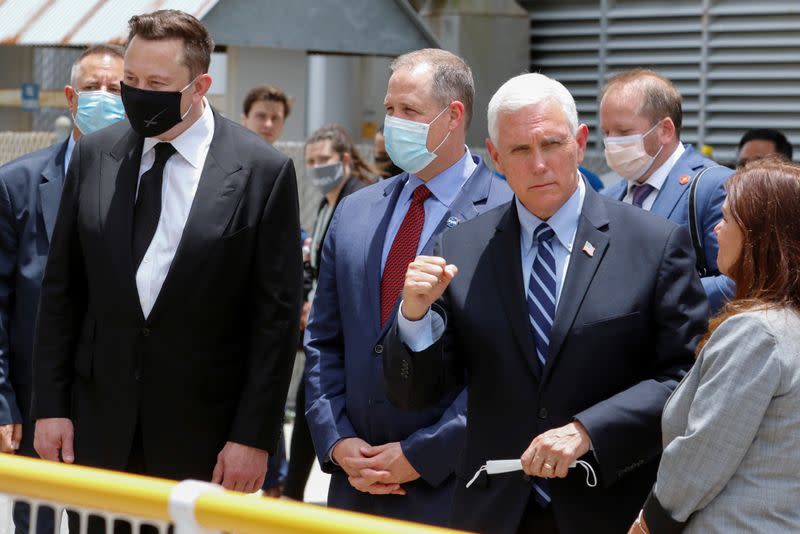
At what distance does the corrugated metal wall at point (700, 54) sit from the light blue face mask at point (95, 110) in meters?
6.07

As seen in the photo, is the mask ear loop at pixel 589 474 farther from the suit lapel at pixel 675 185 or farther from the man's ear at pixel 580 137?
the suit lapel at pixel 675 185

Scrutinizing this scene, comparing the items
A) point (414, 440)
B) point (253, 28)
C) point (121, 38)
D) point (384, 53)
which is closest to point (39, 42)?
point (121, 38)

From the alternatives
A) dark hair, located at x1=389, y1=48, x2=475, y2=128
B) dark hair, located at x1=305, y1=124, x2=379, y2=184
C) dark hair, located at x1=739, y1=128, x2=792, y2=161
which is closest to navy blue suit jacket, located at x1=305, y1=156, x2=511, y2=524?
dark hair, located at x1=389, y1=48, x2=475, y2=128

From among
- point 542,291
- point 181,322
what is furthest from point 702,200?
point 181,322

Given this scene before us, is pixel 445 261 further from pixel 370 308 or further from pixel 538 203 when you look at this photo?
pixel 370 308

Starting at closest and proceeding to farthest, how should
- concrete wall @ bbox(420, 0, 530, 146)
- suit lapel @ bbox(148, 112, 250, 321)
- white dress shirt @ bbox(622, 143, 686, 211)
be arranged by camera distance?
suit lapel @ bbox(148, 112, 250, 321) → white dress shirt @ bbox(622, 143, 686, 211) → concrete wall @ bbox(420, 0, 530, 146)

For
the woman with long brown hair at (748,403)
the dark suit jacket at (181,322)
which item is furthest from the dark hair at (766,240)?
the dark suit jacket at (181,322)

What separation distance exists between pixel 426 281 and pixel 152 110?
136 centimetres

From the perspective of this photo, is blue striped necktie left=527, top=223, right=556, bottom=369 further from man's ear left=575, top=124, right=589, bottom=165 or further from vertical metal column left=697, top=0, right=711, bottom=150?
vertical metal column left=697, top=0, right=711, bottom=150

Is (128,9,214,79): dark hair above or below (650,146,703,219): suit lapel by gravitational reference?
above

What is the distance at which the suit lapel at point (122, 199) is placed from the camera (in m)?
4.01

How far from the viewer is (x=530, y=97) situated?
11.2 ft

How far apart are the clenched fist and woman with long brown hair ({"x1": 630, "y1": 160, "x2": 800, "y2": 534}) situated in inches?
25.1

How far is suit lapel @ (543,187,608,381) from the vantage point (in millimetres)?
3244
